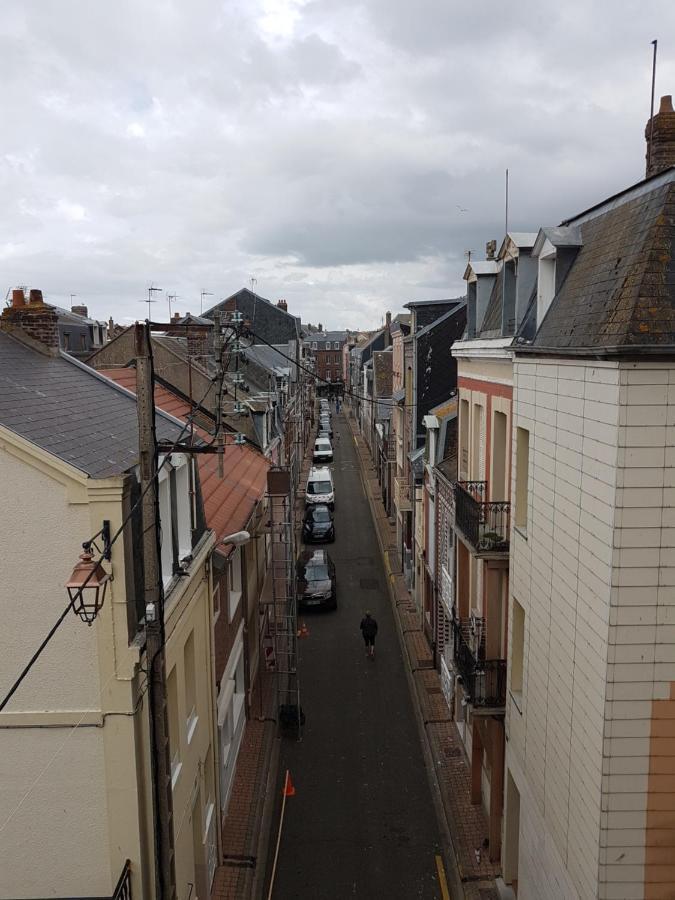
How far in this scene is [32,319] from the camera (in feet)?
39.4

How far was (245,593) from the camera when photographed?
20.2 meters

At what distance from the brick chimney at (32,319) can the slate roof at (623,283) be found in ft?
26.7

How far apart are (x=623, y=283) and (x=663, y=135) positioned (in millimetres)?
4531

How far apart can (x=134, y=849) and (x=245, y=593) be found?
11810mm

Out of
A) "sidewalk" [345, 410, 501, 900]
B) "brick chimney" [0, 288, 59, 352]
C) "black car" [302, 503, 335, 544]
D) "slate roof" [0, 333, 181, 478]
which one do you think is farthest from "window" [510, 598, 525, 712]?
"black car" [302, 503, 335, 544]

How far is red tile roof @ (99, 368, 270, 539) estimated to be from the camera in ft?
54.3

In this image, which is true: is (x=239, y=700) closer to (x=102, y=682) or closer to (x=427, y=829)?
(x=427, y=829)

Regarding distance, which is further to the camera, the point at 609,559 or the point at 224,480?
the point at 224,480

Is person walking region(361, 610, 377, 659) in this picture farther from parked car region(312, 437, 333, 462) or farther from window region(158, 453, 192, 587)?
parked car region(312, 437, 333, 462)

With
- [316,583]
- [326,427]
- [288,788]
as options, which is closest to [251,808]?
[288,788]

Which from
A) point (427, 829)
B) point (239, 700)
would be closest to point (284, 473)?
point (239, 700)

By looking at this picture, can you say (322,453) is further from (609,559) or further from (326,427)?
(609,559)

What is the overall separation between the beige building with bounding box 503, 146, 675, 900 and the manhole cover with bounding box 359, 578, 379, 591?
20.5m

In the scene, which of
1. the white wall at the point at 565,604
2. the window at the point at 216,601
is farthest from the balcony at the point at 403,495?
the white wall at the point at 565,604
